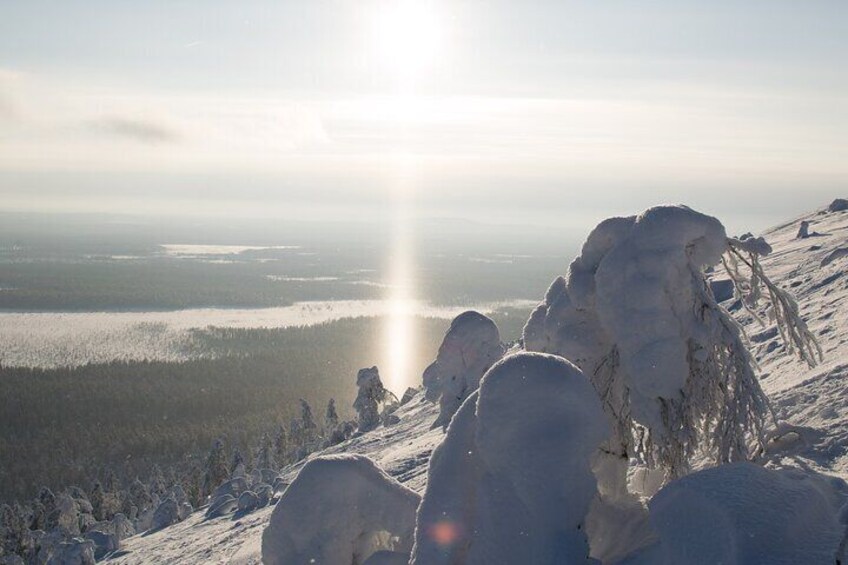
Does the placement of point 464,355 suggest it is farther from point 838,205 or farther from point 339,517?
point 838,205

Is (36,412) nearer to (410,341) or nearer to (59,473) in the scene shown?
(59,473)

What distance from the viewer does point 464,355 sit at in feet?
97.4

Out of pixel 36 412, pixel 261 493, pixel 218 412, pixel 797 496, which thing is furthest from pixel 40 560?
pixel 36 412

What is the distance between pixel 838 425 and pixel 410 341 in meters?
158

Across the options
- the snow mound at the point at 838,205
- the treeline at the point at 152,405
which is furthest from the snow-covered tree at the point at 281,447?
the snow mound at the point at 838,205

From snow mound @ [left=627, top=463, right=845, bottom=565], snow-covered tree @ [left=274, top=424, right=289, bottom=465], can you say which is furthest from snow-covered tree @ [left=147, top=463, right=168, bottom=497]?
snow mound @ [left=627, top=463, right=845, bottom=565]

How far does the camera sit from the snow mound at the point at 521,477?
6781mm

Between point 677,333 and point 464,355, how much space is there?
21579 millimetres

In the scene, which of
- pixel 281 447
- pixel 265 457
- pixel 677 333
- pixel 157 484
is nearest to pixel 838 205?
pixel 677 333

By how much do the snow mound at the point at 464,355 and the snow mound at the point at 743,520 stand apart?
73.3ft

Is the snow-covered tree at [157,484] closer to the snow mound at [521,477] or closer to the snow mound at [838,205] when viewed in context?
the snow mound at [521,477]

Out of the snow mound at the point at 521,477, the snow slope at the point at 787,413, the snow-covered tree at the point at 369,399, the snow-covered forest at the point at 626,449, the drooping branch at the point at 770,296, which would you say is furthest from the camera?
the snow-covered tree at the point at 369,399

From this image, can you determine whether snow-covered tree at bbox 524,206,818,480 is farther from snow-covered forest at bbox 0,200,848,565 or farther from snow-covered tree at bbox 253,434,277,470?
snow-covered tree at bbox 253,434,277,470

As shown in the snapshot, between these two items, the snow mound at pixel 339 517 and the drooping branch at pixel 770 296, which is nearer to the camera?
the drooping branch at pixel 770 296
